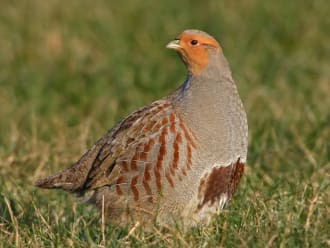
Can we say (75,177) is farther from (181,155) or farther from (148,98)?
(148,98)

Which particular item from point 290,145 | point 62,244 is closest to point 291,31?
point 290,145

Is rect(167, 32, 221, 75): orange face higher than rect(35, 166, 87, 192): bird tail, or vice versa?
rect(167, 32, 221, 75): orange face

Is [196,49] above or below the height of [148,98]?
above

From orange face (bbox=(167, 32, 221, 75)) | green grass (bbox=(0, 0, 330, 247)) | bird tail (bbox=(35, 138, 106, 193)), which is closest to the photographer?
green grass (bbox=(0, 0, 330, 247))

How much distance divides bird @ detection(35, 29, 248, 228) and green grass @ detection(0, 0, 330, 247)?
0.16m

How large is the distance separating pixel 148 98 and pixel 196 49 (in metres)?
3.29

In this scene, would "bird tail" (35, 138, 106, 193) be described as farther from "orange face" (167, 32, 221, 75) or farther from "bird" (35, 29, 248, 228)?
"orange face" (167, 32, 221, 75)

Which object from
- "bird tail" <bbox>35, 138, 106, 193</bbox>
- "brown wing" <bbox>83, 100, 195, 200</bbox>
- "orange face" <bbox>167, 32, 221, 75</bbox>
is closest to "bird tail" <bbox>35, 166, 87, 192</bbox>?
"bird tail" <bbox>35, 138, 106, 193</bbox>

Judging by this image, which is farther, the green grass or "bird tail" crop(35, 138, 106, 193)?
"bird tail" crop(35, 138, 106, 193)

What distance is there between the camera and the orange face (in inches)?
197

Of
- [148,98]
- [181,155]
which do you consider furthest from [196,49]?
[148,98]

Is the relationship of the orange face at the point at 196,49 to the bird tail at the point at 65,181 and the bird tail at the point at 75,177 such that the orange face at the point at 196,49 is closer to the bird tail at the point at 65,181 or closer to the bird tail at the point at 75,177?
the bird tail at the point at 75,177

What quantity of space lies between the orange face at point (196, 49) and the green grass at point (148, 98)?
774 mm

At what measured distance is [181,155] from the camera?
4.74 meters
